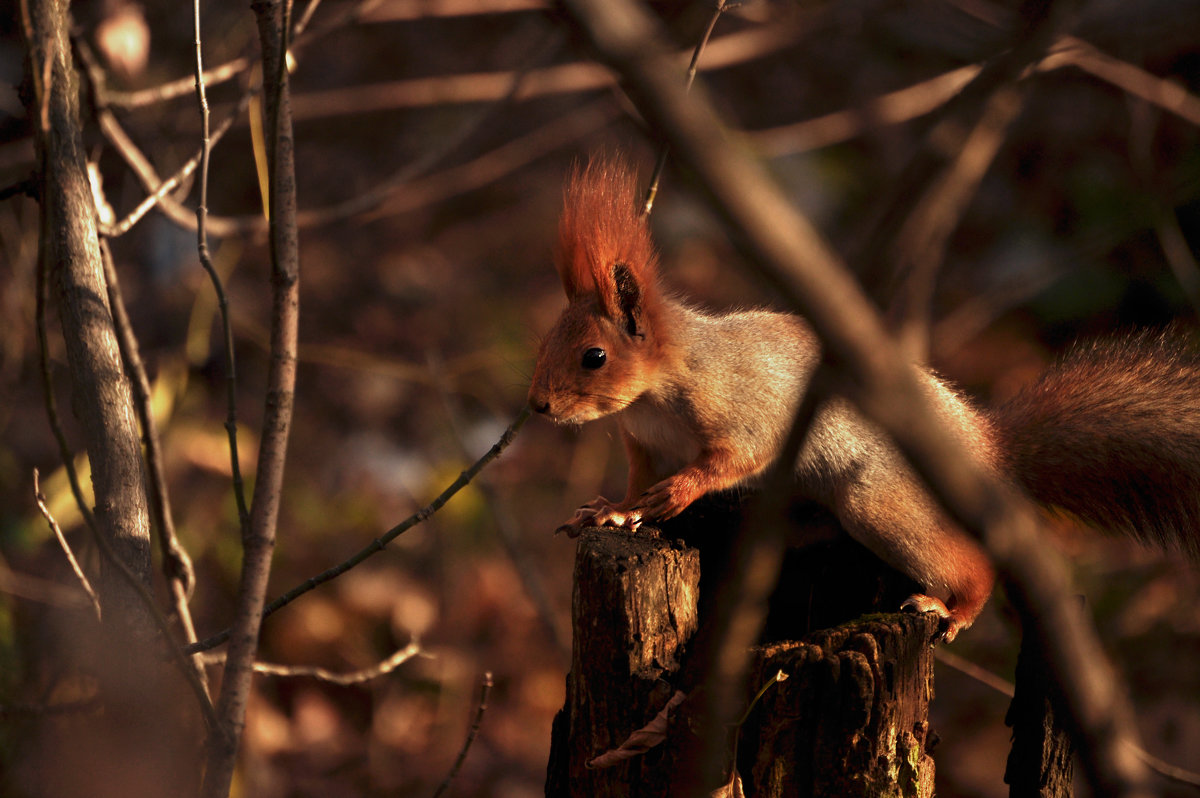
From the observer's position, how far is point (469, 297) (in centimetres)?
461

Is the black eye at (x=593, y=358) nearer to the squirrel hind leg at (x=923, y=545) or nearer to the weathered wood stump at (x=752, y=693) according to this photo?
the weathered wood stump at (x=752, y=693)

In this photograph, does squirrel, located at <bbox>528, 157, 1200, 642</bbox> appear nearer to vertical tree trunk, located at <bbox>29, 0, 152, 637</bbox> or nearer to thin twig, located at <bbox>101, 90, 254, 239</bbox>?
thin twig, located at <bbox>101, 90, 254, 239</bbox>

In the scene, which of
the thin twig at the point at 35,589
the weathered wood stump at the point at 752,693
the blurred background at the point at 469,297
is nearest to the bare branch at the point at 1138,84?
the blurred background at the point at 469,297

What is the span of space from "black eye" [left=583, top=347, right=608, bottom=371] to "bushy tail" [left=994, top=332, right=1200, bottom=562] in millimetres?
680

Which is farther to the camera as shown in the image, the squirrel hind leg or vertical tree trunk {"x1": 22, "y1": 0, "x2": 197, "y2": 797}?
the squirrel hind leg

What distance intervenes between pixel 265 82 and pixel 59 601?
1.86 metres

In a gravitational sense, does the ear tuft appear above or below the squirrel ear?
above

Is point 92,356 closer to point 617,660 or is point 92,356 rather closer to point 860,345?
point 617,660

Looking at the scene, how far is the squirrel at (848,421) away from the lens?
1620 millimetres

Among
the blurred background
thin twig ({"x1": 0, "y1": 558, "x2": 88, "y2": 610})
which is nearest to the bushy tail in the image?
the blurred background

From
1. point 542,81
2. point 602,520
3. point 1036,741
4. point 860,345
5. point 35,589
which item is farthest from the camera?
point 542,81

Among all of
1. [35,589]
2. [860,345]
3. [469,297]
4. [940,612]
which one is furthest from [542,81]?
[860,345]

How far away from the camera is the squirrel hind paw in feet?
5.05

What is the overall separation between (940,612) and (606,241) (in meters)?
0.75
